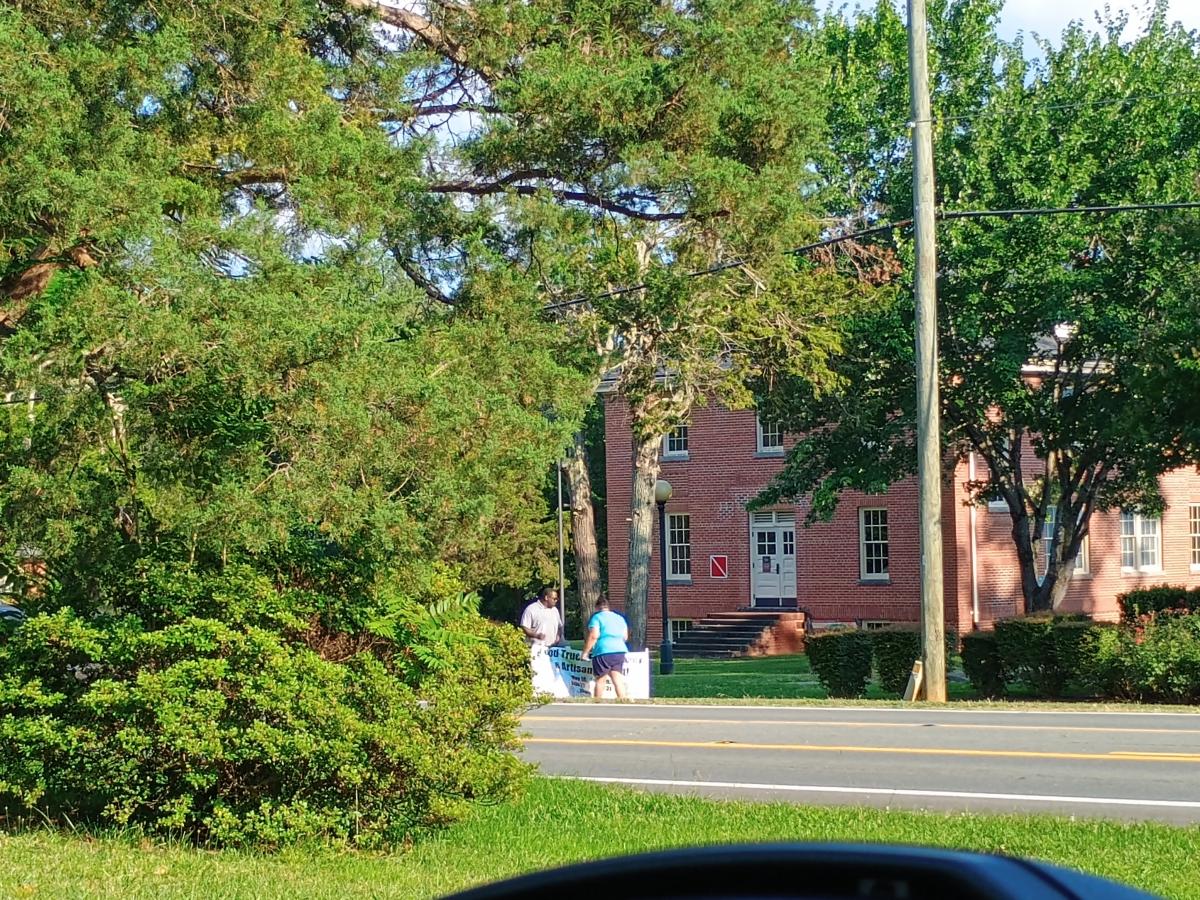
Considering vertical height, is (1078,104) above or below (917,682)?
above

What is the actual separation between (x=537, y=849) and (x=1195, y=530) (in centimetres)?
4044

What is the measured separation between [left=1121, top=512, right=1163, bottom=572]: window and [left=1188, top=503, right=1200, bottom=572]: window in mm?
1430

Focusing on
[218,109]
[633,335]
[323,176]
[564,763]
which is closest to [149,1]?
[218,109]

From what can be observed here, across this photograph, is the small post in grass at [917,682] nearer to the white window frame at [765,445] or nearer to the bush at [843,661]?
the bush at [843,661]

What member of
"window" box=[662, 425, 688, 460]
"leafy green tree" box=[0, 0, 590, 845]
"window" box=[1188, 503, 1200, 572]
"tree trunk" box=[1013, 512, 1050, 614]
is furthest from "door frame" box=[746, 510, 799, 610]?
"leafy green tree" box=[0, 0, 590, 845]

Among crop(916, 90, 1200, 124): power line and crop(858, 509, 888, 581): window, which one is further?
crop(858, 509, 888, 581): window

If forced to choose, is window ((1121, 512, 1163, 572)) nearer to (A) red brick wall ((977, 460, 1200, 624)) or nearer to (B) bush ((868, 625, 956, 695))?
(A) red brick wall ((977, 460, 1200, 624))

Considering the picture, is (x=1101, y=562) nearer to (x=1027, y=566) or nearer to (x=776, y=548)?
(x=776, y=548)

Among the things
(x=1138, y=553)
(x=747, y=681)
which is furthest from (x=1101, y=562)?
(x=747, y=681)

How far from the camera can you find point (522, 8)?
1257 centimetres

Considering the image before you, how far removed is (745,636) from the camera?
41719 mm

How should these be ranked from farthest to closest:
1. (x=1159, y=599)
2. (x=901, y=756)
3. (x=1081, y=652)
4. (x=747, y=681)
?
1. (x=1159, y=599)
2. (x=747, y=681)
3. (x=1081, y=652)
4. (x=901, y=756)

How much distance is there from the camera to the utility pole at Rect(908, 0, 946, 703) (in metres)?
19.2

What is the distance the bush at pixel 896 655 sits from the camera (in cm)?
2234
